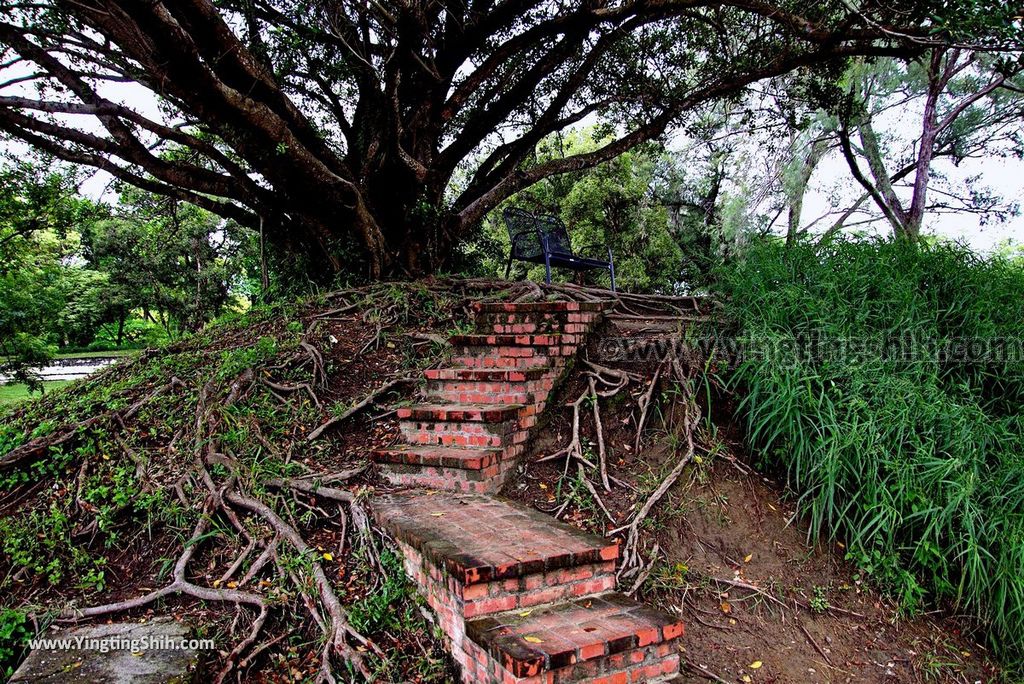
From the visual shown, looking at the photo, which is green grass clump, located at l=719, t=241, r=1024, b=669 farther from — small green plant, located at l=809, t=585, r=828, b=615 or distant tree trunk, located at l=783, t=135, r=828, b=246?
distant tree trunk, located at l=783, t=135, r=828, b=246

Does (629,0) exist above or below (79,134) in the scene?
above

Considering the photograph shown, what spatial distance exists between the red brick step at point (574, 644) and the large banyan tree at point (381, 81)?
4.22m

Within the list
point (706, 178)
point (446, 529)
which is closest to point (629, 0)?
point (446, 529)

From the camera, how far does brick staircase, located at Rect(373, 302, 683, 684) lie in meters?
2.00

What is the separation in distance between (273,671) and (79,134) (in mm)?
5852

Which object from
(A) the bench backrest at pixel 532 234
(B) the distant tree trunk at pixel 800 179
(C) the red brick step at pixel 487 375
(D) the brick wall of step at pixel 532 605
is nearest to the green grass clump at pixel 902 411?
(C) the red brick step at pixel 487 375

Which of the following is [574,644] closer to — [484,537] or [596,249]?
[484,537]

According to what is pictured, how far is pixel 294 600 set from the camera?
8.24 feet

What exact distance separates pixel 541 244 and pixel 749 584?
4681 mm

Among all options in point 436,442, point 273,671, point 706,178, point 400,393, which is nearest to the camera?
point 273,671

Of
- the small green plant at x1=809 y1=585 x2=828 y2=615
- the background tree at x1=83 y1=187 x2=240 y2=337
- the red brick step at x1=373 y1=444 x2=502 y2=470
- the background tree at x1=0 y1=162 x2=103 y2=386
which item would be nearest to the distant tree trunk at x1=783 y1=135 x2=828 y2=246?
the small green plant at x1=809 y1=585 x2=828 y2=615

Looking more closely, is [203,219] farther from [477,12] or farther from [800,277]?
[800,277]

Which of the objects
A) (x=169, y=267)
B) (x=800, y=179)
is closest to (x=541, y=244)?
(x=800, y=179)

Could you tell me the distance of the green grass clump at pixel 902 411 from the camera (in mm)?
2822
